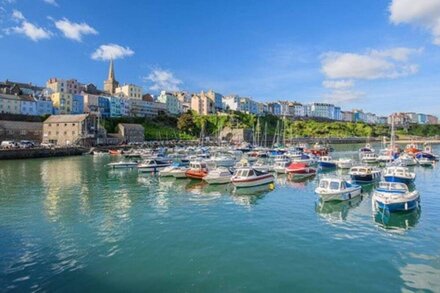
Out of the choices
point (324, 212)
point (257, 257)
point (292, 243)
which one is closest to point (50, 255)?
point (257, 257)

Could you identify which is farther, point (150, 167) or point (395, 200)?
point (150, 167)

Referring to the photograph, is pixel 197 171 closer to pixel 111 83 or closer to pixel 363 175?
pixel 363 175

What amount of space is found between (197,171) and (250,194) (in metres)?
11.9

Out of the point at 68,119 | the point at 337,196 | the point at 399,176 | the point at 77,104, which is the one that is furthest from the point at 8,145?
the point at 399,176

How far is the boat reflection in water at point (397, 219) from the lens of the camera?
2325 cm

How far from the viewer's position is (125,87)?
175125 mm

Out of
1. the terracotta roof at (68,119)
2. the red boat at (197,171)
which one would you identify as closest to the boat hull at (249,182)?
the red boat at (197,171)

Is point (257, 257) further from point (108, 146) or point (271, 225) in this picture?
point (108, 146)

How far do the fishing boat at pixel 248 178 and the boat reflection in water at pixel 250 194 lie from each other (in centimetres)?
47

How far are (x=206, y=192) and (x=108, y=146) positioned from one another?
3222 inches

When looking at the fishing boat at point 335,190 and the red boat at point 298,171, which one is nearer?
the fishing boat at point 335,190

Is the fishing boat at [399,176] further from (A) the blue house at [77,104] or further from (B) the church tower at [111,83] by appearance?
(B) the church tower at [111,83]

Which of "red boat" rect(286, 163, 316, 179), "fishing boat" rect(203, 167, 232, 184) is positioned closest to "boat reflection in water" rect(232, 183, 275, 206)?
"fishing boat" rect(203, 167, 232, 184)

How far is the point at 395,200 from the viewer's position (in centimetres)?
2611
